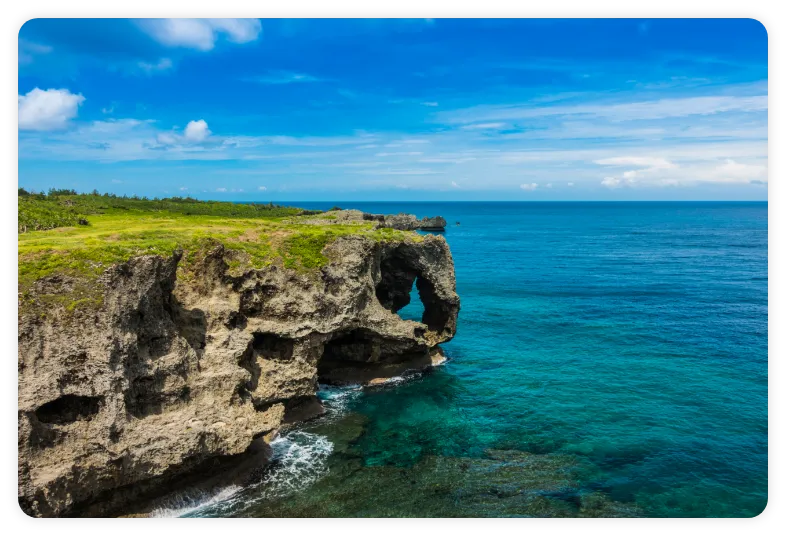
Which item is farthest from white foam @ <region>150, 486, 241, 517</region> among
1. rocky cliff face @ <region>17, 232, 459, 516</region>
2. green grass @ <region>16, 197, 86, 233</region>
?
green grass @ <region>16, 197, 86, 233</region>

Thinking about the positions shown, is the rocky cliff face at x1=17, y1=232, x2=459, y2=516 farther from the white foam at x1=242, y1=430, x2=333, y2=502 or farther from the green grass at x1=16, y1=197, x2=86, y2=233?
the green grass at x1=16, y1=197, x2=86, y2=233

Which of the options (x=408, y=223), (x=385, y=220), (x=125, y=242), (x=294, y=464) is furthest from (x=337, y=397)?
(x=408, y=223)

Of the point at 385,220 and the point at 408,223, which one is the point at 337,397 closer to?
the point at 385,220

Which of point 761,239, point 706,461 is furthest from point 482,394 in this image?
point 761,239

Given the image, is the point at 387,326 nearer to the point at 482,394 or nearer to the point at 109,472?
the point at 482,394

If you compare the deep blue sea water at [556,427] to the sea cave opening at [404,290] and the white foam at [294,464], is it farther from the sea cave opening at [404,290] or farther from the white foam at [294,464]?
the sea cave opening at [404,290]

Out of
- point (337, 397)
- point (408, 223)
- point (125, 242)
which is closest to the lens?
point (125, 242)

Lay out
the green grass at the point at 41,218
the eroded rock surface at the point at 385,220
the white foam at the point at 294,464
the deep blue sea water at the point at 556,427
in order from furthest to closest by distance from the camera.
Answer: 1. the eroded rock surface at the point at 385,220
2. the green grass at the point at 41,218
3. the white foam at the point at 294,464
4. the deep blue sea water at the point at 556,427

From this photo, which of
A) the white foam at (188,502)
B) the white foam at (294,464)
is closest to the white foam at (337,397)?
the white foam at (294,464)
